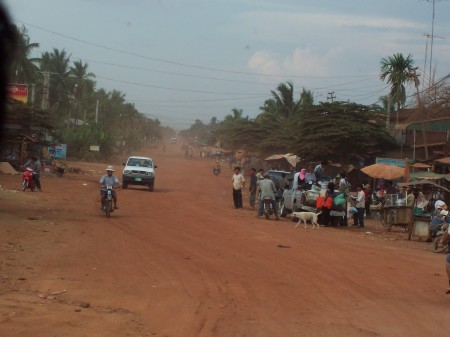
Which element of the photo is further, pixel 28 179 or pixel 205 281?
pixel 28 179

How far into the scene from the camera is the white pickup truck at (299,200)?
22.7 metres

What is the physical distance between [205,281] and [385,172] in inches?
715

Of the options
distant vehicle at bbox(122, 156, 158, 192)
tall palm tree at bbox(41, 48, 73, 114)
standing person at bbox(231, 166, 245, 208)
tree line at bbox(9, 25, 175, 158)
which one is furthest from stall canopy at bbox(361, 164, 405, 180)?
tall palm tree at bbox(41, 48, 73, 114)

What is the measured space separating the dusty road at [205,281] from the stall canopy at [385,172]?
7.82 meters

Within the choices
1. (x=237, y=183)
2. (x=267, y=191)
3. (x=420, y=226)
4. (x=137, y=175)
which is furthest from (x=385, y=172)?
(x=137, y=175)

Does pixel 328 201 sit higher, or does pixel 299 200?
pixel 328 201

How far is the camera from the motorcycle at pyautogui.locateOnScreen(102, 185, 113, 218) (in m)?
19.4

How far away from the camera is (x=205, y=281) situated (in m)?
10.4

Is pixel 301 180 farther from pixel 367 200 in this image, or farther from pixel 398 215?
pixel 367 200

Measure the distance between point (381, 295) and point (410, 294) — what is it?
60cm

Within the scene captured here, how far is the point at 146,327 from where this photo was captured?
7625 mm

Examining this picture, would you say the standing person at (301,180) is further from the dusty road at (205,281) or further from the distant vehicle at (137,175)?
the distant vehicle at (137,175)

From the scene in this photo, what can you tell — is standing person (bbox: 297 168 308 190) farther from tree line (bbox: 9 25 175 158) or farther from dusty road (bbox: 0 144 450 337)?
tree line (bbox: 9 25 175 158)

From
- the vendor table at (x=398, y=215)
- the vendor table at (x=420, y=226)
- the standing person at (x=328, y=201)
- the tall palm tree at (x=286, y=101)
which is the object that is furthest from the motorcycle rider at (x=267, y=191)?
the tall palm tree at (x=286, y=101)
